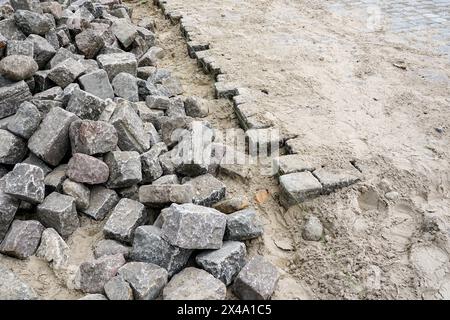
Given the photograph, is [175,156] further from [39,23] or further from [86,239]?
[39,23]

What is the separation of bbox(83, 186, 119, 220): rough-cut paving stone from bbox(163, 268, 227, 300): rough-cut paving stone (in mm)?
824

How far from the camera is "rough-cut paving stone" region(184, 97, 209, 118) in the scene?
4133 mm

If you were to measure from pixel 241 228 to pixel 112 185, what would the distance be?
3.35ft

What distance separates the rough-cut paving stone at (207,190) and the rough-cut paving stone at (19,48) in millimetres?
2080

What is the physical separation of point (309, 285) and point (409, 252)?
0.71m

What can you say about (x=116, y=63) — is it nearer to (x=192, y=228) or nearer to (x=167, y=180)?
(x=167, y=180)

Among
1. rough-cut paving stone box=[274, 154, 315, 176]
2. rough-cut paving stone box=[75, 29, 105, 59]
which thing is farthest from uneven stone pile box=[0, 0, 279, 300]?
rough-cut paving stone box=[274, 154, 315, 176]

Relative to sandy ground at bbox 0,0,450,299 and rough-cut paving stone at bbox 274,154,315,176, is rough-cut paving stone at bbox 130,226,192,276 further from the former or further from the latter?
rough-cut paving stone at bbox 274,154,315,176

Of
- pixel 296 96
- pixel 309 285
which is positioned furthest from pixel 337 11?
pixel 309 285

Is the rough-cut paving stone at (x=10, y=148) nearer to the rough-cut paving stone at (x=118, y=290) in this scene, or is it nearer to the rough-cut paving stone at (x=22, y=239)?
the rough-cut paving stone at (x=22, y=239)

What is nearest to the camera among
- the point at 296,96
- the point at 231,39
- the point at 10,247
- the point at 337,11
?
the point at 10,247

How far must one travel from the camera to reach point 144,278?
7.72 feet

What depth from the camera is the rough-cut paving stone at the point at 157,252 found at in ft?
8.20

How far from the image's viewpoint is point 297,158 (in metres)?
3.40
